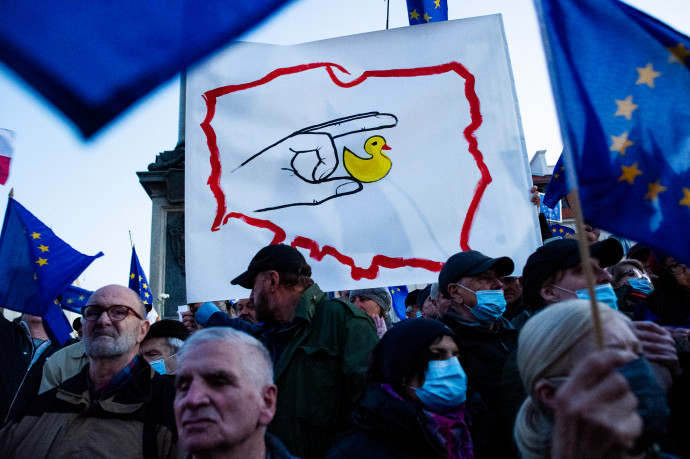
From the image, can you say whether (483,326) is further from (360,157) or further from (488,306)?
(360,157)

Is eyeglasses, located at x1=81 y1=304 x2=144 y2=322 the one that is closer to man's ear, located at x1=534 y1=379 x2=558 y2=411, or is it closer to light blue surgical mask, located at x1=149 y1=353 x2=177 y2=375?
light blue surgical mask, located at x1=149 y1=353 x2=177 y2=375

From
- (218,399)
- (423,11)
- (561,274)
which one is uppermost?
(423,11)

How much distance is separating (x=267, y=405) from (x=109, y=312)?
149cm

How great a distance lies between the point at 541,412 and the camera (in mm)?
1549

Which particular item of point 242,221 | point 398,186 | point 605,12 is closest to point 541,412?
point 605,12

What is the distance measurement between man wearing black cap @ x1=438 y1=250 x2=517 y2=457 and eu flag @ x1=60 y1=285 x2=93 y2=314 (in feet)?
16.2

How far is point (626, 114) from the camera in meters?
2.18

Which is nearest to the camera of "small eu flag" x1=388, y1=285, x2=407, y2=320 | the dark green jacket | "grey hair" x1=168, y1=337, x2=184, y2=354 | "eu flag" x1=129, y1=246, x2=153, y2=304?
the dark green jacket

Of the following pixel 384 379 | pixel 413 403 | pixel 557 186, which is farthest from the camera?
pixel 557 186

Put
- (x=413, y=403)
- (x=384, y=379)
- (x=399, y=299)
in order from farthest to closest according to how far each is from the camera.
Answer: (x=399, y=299)
(x=384, y=379)
(x=413, y=403)

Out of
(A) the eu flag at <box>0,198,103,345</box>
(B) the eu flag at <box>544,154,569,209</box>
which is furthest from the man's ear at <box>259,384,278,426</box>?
(B) the eu flag at <box>544,154,569,209</box>

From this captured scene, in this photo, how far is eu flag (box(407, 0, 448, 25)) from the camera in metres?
4.60

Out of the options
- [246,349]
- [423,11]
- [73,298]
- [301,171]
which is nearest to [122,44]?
[246,349]

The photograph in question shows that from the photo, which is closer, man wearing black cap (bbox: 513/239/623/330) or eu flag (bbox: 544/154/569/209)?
man wearing black cap (bbox: 513/239/623/330)
